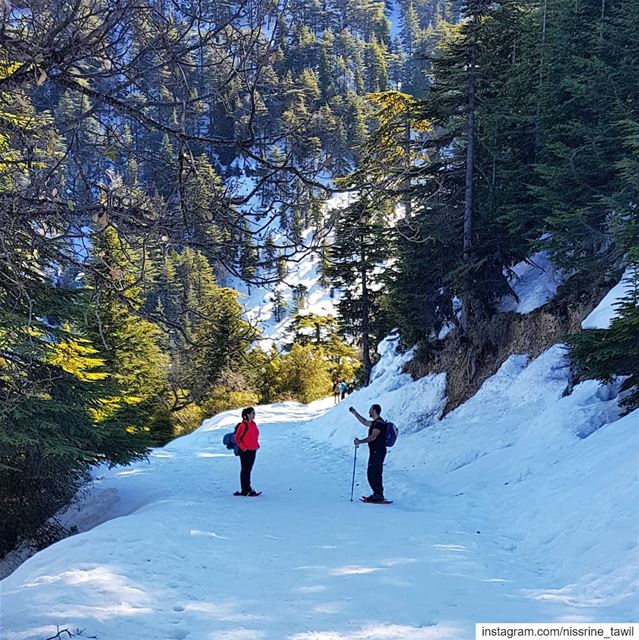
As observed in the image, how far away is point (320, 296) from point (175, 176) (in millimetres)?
70219

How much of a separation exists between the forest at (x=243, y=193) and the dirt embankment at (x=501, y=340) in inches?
4.2

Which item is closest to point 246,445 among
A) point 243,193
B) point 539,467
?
point 539,467

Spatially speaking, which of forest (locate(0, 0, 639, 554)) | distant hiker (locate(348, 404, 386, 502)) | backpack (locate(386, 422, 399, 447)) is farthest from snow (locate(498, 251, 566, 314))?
distant hiker (locate(348, 404, 386, 502))

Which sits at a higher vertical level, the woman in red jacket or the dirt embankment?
the dirt embankment

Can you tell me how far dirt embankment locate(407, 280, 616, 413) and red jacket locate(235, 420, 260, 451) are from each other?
724 centimetres

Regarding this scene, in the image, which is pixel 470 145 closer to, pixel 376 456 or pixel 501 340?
pixel 501 340

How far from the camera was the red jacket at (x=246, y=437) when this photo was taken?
414 inches

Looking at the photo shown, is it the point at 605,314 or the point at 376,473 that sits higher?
the point at 605,314

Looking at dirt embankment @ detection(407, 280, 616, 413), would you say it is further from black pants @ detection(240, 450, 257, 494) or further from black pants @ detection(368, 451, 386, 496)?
black pants @ detection(240, 450, 257, 494)

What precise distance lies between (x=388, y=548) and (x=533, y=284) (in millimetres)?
11302

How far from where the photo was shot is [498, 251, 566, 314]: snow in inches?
588

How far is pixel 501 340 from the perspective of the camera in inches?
618

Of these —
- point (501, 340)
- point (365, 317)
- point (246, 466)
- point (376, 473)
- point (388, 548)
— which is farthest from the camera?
point (365, 317)

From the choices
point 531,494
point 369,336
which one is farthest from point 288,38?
point 369,336
